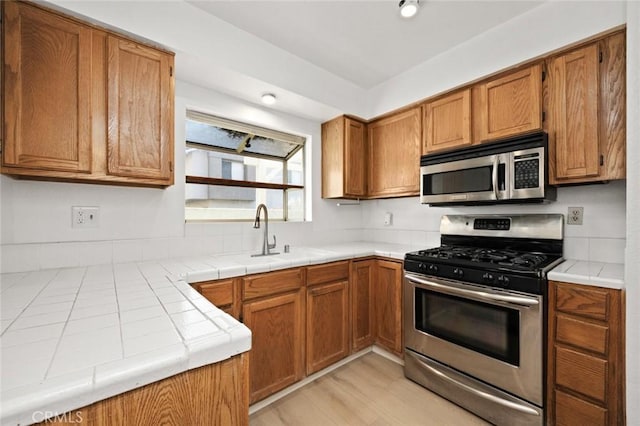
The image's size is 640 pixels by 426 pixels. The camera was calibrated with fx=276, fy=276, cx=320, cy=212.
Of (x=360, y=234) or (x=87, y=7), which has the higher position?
(x=87, y=7)

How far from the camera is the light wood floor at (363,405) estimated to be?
65.9 inches

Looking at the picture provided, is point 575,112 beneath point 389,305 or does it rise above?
above

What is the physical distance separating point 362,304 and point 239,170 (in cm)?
162

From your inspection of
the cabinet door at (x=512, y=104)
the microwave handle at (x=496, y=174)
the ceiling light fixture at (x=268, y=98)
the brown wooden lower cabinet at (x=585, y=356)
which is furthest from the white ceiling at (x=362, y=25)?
the brown wooden lower cabinet at (x=585, y=356)

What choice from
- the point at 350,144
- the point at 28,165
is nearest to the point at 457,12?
the point at 350,144

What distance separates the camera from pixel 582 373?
1387 mm

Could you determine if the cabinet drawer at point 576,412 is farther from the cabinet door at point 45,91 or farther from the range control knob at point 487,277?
the cabinet door at point 45,91

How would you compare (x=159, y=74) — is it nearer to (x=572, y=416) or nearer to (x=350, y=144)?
(x=350, y=144)

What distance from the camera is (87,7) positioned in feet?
4.67

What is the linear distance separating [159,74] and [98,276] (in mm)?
1187

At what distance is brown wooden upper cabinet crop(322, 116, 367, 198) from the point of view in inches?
106

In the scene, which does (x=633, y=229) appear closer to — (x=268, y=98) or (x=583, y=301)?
(x=583, y=301)

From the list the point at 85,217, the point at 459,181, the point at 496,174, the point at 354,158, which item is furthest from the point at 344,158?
the point at 85,217

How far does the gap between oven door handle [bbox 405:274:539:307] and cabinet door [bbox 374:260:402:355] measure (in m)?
0.22
